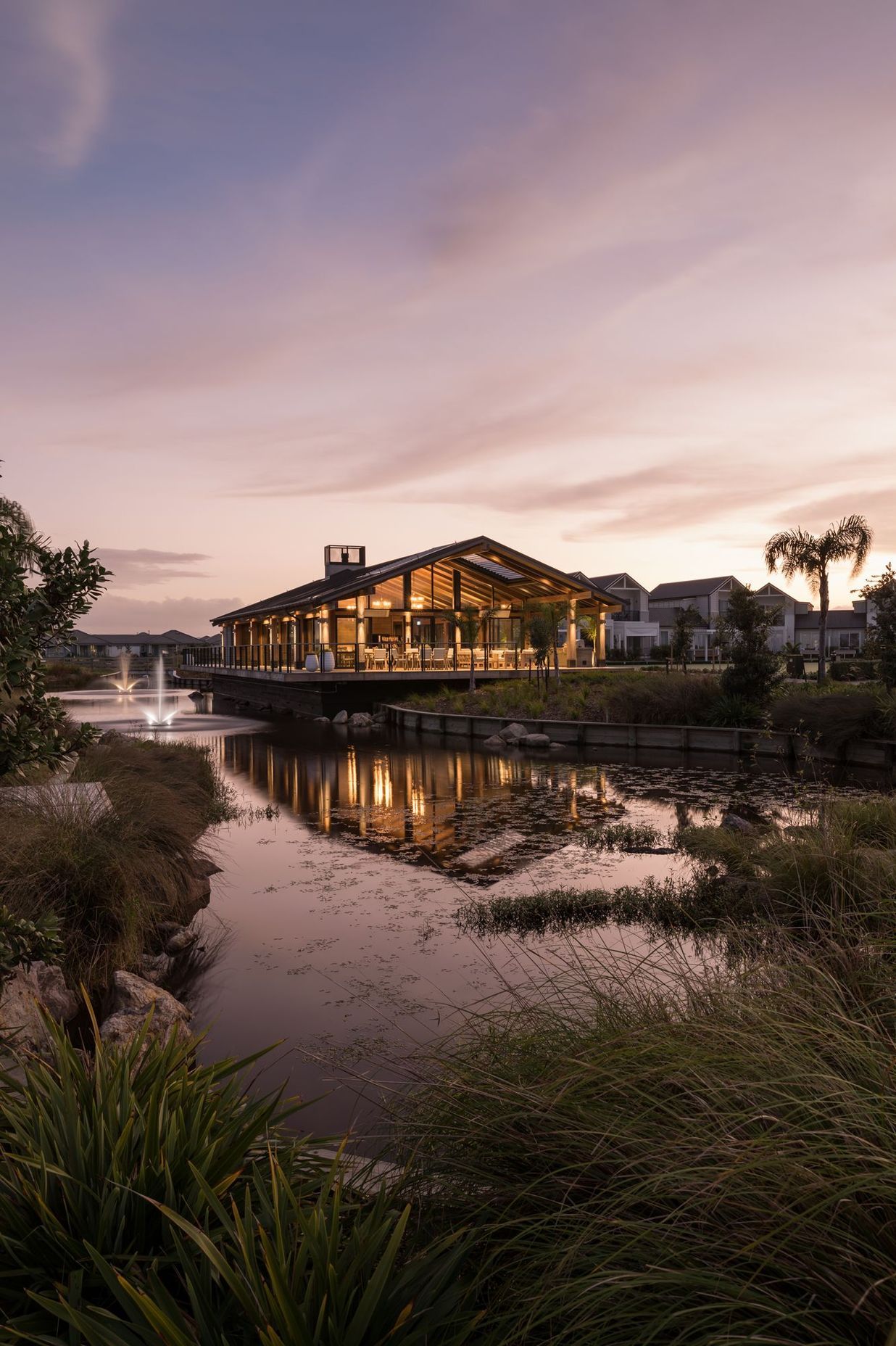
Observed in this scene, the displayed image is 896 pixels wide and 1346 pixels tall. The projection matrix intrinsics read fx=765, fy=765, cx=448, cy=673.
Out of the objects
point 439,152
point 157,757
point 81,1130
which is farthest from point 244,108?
point 81,1130

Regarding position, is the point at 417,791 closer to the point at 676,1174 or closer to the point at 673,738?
the point at 673,738

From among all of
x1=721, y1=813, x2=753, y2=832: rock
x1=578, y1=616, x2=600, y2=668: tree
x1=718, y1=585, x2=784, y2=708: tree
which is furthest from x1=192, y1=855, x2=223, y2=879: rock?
x1=578, y1=616, x2=600, y2=668: tree

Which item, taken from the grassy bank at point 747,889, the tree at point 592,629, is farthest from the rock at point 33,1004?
the tree at point 592,629

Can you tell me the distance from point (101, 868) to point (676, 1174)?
550 centimetres

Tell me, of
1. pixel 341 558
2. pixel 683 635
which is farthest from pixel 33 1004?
pixel 341 558

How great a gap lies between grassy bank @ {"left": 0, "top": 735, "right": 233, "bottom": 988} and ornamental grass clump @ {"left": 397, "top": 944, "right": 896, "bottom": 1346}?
3164 millimetres

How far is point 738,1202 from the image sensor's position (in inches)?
69.6

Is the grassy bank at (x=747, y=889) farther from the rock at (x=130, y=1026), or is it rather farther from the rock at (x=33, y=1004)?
the rock at (x=33, y=1004)

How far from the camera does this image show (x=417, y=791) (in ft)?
48.9

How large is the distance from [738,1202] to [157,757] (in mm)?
12356

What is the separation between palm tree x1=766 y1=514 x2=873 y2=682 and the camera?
112 ft

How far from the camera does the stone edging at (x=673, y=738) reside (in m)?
15.9

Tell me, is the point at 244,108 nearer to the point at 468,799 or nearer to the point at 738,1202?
the point at 468,799

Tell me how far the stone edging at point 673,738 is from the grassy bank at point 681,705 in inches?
13.6
